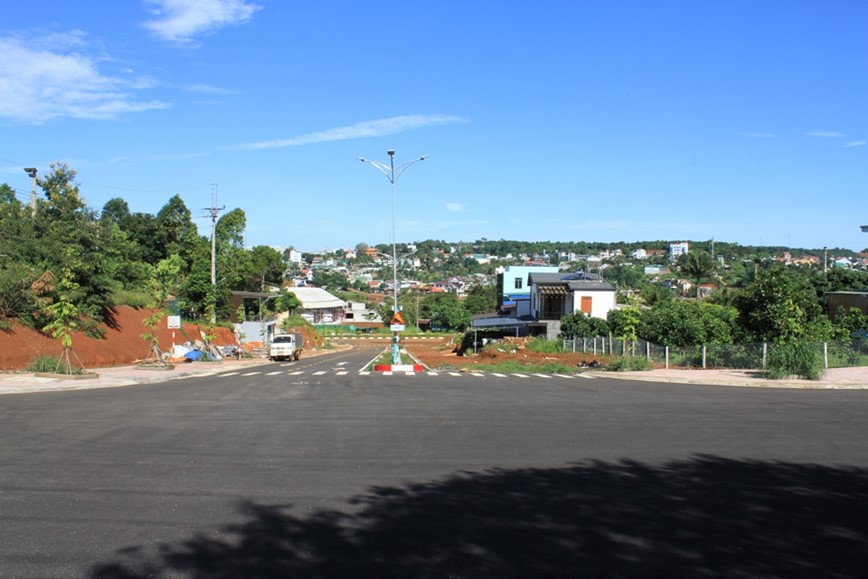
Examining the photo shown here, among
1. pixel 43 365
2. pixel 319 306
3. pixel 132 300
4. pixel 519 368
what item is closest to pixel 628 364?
pixel 519 368

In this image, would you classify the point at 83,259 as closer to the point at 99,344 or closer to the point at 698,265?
the point at 99,344

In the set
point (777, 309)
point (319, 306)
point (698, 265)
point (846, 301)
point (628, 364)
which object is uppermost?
point (698, 265)

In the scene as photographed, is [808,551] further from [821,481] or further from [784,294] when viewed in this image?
[784,294]

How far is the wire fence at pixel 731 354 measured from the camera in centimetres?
3281

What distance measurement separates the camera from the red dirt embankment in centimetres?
3222

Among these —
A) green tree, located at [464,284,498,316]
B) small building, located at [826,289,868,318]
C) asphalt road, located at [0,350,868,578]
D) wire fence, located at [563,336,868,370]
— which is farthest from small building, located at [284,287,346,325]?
asphalt road, located at [0,350,868,578]

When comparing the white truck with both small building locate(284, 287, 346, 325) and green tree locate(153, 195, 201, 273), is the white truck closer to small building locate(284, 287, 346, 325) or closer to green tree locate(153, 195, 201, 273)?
green tree locate(153, 195, 201, 273)

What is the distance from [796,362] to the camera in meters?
28.3

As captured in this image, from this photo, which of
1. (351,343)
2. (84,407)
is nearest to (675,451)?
(84,407)

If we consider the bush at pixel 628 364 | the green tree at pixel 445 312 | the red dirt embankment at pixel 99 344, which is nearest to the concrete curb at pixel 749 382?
the bush at pixel 628 364

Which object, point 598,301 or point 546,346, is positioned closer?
point 546,346

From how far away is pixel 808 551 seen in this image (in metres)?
6.84

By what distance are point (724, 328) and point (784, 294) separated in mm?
7612

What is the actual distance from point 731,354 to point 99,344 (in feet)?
102
